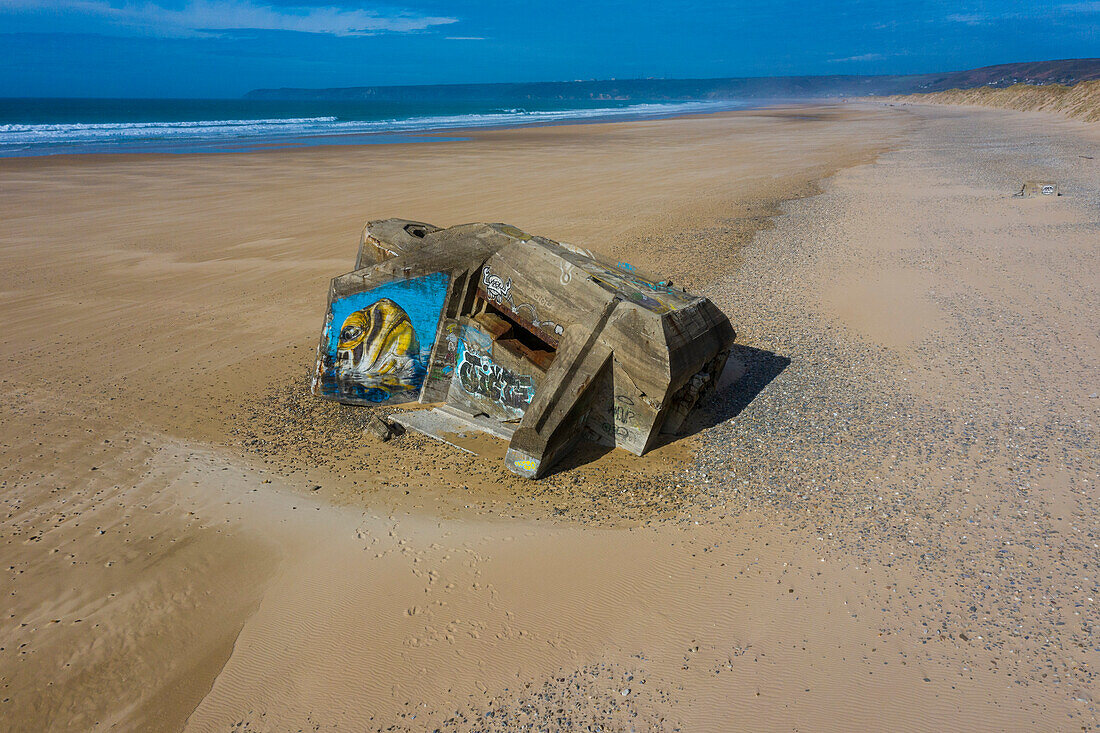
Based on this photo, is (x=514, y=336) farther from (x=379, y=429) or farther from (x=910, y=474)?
(x=910, y=474)

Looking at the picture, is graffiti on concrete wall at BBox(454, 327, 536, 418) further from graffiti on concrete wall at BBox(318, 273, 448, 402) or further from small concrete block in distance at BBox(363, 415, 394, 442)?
small concrete block in distance at BBox(363, 415, 394, 442)

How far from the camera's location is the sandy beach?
4.11 meters

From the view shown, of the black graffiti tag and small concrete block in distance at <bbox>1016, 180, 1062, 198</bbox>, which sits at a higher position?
small concrete block in distance at <bbox>1016, 180, 1062, 198</bbox>

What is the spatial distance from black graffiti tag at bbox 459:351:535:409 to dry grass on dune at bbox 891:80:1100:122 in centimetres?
5127

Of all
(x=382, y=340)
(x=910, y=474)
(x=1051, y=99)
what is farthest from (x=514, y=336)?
(x=1051, y=99)

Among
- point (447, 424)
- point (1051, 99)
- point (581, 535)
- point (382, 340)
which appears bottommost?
point (581, 535)

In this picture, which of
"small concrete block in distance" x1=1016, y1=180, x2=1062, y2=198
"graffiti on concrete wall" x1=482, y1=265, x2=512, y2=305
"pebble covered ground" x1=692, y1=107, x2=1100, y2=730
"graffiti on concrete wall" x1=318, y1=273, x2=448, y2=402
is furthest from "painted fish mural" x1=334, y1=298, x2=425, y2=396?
"small concrete block in distance" x1=1016, y1=180, x2=1062, y2=198

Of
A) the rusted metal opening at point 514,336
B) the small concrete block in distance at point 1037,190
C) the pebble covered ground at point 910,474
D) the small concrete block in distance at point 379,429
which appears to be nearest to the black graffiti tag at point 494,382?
the rusted metal opening at point 514,336

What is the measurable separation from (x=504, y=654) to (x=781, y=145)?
39413 mm

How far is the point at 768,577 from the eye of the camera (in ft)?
16.0

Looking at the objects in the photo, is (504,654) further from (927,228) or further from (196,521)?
(927,228)

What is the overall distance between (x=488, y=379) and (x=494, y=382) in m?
0.09

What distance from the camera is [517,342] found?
704 centimetres

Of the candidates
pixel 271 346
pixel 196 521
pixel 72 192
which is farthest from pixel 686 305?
pixel 72 192
